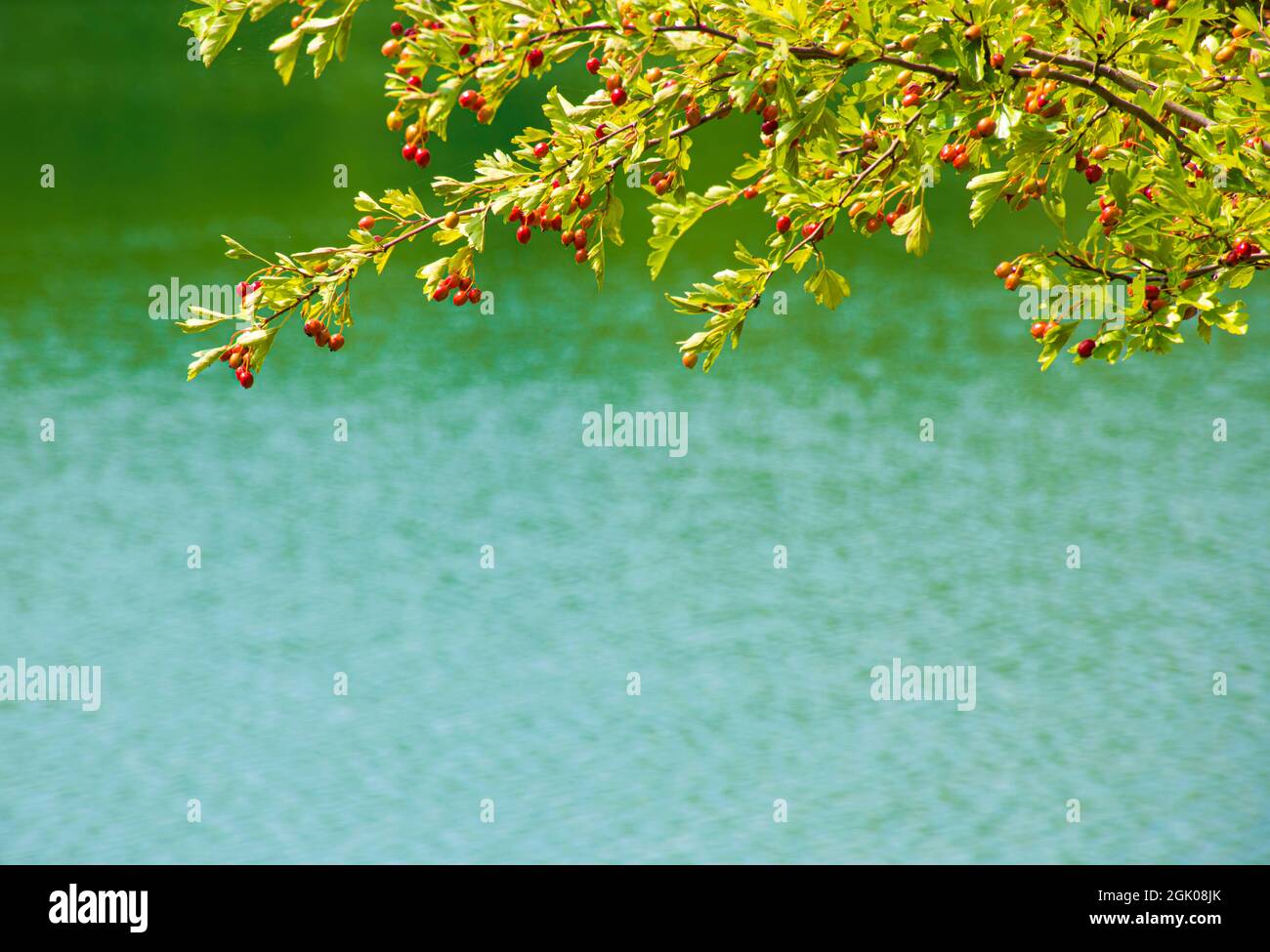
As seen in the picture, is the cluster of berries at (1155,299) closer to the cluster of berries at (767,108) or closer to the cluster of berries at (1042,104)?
the cluster of berries at (1042,104)

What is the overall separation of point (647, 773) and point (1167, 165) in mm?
4582

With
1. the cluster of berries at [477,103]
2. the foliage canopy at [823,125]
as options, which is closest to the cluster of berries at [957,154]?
the foliage canopy at [823,125]

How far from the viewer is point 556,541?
6754 mm

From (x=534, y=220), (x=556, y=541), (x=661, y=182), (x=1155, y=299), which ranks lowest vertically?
(x=556, y=541)

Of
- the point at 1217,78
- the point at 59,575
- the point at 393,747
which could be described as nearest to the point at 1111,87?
the point at 1217,78

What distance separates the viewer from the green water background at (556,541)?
6211 mm

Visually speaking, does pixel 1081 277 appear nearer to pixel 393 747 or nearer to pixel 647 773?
pixel 647 773

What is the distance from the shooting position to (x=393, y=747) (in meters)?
6.30

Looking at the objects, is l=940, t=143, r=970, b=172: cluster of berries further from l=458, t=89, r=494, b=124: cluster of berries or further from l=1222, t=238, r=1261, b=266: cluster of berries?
l=458, t=89, r=494, b=124: cluster of berries

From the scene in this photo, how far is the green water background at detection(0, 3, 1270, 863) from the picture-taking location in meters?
6.21

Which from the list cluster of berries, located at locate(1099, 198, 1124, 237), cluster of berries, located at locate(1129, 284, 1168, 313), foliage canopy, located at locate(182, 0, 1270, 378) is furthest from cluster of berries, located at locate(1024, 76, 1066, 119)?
cluster of berries, located at locate(1129, 284, 1168, 313)

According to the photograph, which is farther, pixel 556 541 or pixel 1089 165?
pixel 556 541

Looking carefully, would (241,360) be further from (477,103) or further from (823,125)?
(823,125)
